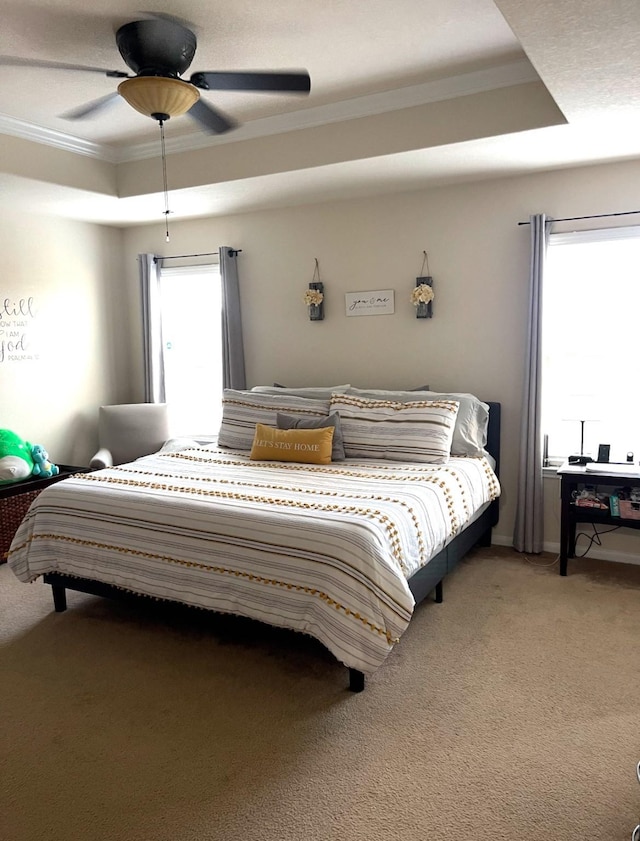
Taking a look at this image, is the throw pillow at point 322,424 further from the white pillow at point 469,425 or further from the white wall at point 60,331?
the white wall at point 60,331

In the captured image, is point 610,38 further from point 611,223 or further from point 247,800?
point 247,800

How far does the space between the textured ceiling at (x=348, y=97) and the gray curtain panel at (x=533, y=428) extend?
52cm

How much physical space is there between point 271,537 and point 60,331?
10.7ft

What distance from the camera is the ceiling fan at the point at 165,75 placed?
2.50 metres

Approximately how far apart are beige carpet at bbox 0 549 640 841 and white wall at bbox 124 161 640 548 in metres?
1.49

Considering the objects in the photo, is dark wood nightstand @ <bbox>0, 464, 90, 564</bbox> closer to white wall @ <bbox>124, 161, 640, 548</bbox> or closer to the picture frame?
white wall @ <bbox>124, 161, 640, 548</bbox>

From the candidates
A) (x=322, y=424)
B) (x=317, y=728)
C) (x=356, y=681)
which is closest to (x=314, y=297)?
(x=322, y=424)

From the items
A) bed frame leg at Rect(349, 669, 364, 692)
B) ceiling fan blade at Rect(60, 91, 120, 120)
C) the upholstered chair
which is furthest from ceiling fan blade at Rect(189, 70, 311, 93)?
the upholstered chair

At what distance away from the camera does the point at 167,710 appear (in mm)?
2449

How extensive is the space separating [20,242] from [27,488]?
183 centimetres

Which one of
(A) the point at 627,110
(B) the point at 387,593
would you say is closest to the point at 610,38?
(A) the point at 627,110

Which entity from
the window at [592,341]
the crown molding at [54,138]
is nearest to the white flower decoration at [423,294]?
the window at [592,341]

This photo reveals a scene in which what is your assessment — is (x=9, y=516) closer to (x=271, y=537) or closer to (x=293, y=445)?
(x=293, y=445)

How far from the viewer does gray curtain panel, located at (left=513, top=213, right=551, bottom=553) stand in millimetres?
3885
